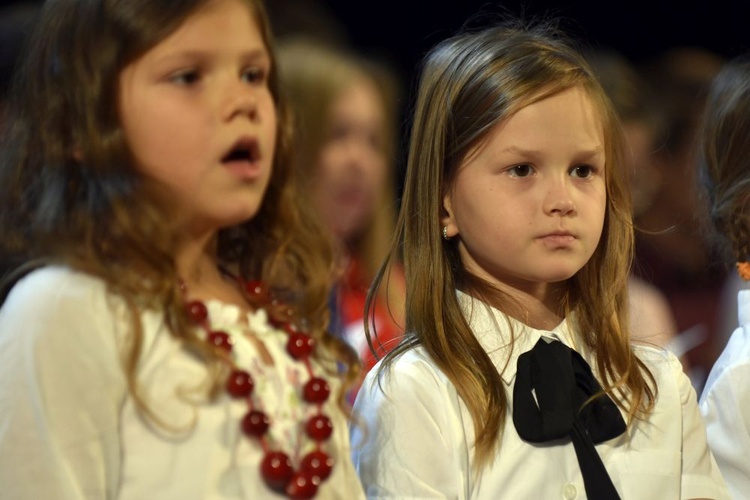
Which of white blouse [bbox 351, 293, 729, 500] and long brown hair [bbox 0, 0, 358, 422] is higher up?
long brown hair [bbox 0, 0, 358, 422]

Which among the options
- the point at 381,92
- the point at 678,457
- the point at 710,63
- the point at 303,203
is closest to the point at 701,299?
the point at 710,63

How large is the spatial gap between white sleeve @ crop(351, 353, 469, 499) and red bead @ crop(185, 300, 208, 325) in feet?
1.04

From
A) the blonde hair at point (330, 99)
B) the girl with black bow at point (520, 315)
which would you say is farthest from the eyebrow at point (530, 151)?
the blonde hair at point (330, 99)

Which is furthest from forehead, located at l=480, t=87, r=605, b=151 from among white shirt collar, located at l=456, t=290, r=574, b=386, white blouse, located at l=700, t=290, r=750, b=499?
white blouse, located at l=700, t=290, r=750, b=499

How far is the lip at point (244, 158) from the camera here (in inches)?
51.5

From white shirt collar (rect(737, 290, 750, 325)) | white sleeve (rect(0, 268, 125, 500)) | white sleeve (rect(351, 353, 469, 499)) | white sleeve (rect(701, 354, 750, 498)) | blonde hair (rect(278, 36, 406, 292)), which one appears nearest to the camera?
white sleeve (rect(0, 268, 125, 500))

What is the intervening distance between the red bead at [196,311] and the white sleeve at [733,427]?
936 millimetres

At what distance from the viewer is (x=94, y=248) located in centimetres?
125

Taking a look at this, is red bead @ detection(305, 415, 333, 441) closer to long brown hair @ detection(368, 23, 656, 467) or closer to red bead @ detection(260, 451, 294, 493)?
red bead @ detection(260, 451, 294, 493)

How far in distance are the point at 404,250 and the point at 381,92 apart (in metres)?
1.25

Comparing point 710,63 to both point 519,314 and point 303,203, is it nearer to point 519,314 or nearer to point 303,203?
point 519,314

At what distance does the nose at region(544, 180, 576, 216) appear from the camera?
1596 mm

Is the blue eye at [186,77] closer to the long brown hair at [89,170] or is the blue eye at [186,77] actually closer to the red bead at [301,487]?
the long brown hair at [89,170]

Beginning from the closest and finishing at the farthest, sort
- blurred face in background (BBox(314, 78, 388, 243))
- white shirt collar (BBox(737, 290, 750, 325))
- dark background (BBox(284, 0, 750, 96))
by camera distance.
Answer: white shirt collar (BBox(737, 290, 750, 325)) < blurred face in background (BBox(314, 78, 388, 243)) < dark background (BBox(284, 0, 750, 96))
